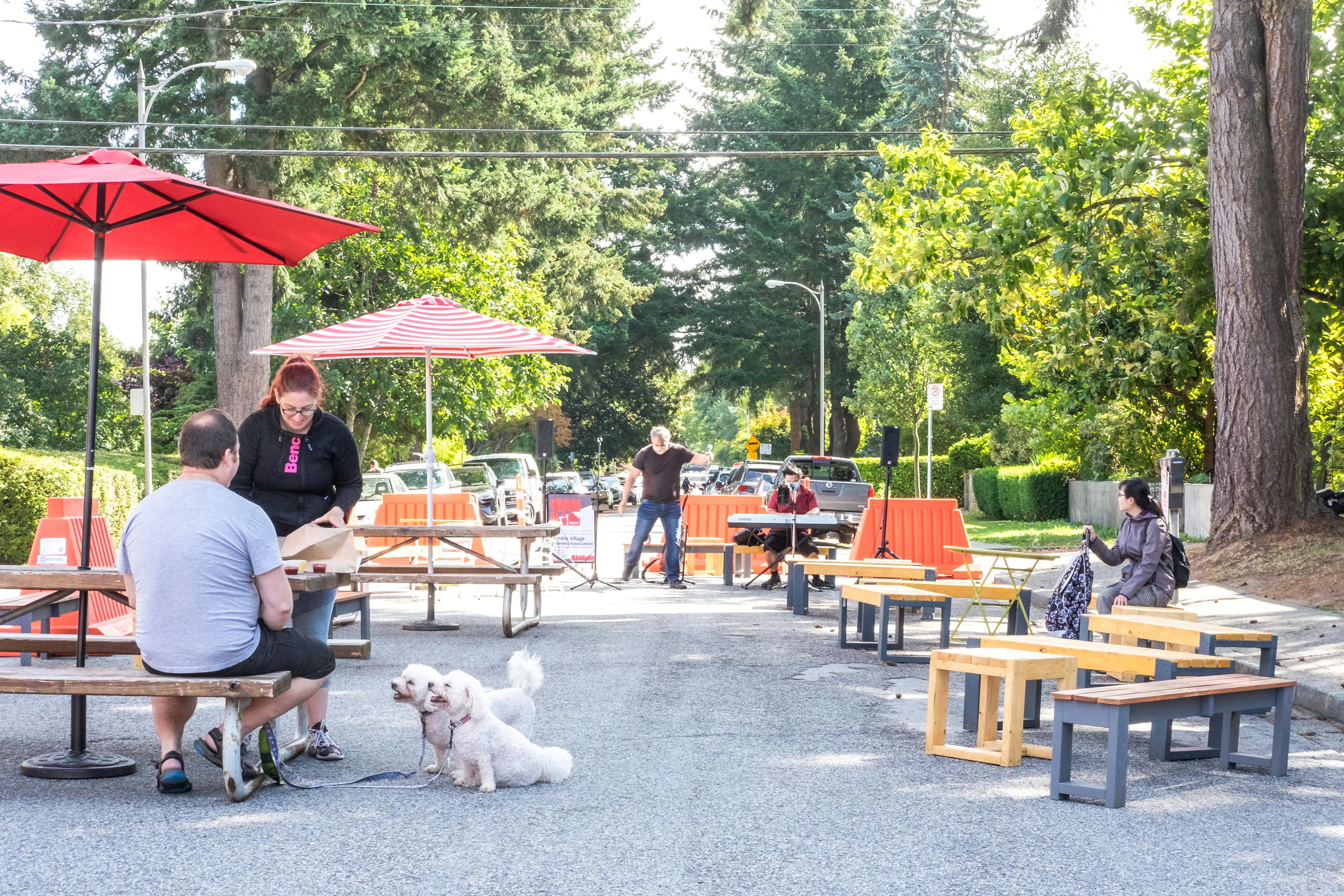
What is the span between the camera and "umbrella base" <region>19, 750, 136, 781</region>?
6562 mm

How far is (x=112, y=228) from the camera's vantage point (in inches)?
303

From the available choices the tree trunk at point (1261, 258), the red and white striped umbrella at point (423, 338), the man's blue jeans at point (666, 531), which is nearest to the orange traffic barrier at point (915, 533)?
the man's blue jeans at point (666, 531)

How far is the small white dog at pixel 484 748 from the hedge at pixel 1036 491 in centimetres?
3192

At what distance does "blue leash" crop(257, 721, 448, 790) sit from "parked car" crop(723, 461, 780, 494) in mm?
21711

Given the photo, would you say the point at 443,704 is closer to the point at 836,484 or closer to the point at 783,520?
the point at 783,520

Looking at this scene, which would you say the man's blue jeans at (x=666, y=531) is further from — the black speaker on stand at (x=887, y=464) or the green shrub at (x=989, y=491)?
the green shrub at (x=989, y=491)

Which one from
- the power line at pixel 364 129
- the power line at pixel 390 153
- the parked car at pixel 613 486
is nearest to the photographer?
the power line at pixel 390 153

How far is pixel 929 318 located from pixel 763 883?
40979mm

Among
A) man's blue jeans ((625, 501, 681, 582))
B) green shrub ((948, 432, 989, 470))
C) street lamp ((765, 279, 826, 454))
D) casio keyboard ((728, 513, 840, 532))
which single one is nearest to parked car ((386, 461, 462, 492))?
man's blue jeans ((625, 501, 681, 582))

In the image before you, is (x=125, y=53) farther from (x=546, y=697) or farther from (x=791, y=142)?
(x=791, y=142)

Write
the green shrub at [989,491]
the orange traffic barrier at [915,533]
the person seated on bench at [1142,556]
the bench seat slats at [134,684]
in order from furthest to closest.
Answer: the green shrub at [989,491] < the orange traffic barrier at [915,533] < the person seated on bench at [1142,556] < the bench seat slats at [134,684]

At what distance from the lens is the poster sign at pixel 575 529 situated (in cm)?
1833

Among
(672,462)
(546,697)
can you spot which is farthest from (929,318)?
(546,697)

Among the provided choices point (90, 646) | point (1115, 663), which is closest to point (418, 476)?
point (90, 646)
